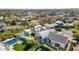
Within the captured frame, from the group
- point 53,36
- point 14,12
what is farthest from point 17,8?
point 53,36

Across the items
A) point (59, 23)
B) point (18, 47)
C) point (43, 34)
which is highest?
point (59, 23)

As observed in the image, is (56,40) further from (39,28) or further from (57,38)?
(39,28)

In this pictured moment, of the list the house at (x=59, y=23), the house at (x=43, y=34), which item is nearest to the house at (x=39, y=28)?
the house at (x=43, y=34)

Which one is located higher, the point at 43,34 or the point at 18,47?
the point at 43,34

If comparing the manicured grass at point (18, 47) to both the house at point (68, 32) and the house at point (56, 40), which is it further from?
the house at point (68, 32)

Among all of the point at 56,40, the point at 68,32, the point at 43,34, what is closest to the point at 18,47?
the point at 43,34

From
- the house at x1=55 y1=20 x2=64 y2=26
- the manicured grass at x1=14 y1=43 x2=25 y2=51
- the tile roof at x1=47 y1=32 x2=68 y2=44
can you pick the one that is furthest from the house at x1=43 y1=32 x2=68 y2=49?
the manicured grass at x1=14 y1=43 x2=25 y2=51
